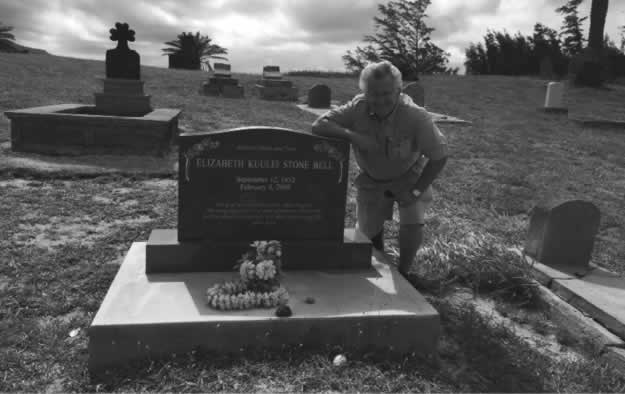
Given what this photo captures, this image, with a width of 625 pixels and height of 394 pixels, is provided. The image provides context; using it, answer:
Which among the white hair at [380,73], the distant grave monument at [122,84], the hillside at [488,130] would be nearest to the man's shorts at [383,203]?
the white hair at [380,73]

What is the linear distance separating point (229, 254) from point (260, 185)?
1.69 feet

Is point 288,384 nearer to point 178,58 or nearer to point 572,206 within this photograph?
point 572,206

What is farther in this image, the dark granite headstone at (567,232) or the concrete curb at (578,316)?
the dark granite headstone at (567,232)

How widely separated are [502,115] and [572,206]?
13.1m

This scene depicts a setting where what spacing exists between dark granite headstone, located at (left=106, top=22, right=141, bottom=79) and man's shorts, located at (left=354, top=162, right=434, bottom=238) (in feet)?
23.7

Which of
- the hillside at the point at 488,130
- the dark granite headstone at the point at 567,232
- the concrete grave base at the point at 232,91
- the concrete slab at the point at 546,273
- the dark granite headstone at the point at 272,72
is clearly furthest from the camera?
the dark granite headstone at the point at 272,72

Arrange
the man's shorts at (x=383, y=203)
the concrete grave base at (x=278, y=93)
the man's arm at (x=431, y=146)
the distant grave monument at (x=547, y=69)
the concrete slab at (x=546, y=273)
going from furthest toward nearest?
the distant grave monument at (x=547, y=69) → the concrete grave base at (x=278, y=93) → the concrete slab at (x=546, y=273) → the man's shorts at (x=383, y=203) → the man's arm at (x=431, y=146)

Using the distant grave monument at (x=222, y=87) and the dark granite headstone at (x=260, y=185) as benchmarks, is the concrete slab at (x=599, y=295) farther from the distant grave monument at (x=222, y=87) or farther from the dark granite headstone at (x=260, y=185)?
the distant grave monument at (x=222, y=87)

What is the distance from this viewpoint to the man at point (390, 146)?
349cm

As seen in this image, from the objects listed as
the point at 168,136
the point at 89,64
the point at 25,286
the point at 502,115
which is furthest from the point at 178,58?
the point at 25,286

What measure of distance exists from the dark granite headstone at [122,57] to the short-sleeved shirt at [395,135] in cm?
714

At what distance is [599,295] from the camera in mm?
3881

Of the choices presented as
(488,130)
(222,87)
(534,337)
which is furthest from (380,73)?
(222,87)

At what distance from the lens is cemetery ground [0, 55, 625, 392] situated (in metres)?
2.81
